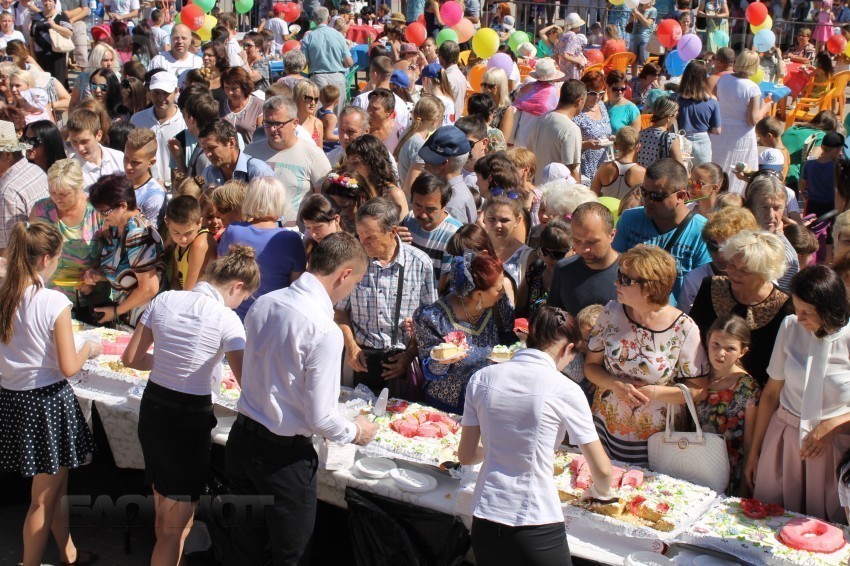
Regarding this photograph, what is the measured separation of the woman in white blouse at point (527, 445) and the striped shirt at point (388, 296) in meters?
1.51

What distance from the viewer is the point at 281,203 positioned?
15.6 ft

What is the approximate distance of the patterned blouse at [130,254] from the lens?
503cm

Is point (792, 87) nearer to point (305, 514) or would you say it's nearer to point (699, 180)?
point (699, 180)

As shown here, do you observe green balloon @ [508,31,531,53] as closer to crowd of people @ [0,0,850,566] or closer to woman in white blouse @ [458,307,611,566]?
crowd of people @ [0,0,850,566]

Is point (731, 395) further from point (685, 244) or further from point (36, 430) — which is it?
point (36, 430)

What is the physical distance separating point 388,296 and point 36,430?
1642mm

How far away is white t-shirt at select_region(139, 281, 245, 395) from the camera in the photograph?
362 centimetres

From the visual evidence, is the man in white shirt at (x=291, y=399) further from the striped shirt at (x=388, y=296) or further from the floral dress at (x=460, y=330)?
the striped shirt at (x=388, y=296)

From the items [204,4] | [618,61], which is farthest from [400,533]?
[204,4]

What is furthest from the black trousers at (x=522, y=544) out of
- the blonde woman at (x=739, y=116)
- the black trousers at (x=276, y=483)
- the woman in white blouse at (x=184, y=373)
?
the blonde woman at (x=739, y=116)

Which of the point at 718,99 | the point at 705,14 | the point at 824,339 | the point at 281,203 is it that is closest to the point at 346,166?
the point at 281,203

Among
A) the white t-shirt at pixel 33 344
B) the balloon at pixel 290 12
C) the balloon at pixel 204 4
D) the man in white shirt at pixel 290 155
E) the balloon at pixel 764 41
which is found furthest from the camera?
the balloon at pixel 290 12

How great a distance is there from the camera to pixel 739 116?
8305 mm

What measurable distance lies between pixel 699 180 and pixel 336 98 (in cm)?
409
